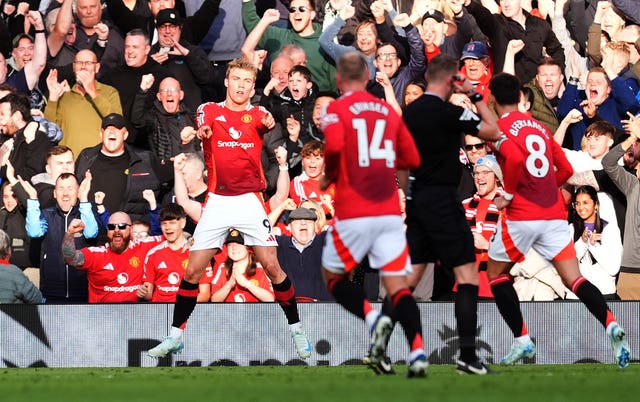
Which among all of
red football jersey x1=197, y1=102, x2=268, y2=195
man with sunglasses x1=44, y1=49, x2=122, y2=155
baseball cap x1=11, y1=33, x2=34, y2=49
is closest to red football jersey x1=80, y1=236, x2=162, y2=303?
red football jersey x1=197, y1=102, x2=268, y2=195

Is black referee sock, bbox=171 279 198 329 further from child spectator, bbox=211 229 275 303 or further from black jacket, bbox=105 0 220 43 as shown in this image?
black jacket, bbox=105 0 220 43

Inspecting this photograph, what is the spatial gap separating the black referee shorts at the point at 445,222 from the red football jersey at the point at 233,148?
2.62m

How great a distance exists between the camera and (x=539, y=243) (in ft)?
37.5

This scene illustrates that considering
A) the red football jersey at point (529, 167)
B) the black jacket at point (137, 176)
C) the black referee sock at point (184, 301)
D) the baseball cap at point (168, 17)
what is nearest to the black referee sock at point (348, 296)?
the red football jersey at point (529, 167)

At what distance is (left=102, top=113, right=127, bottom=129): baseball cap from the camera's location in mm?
15844

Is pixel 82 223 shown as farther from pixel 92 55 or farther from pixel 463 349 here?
pixel 463 349

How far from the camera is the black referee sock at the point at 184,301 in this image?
39.7ft

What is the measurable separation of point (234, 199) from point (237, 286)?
2435 millimetres

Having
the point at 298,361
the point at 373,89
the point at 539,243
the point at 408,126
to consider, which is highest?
the point at 373,89

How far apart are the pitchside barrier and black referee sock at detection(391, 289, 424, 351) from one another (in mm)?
4176

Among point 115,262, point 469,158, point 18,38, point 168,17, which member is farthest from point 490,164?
point 18,38

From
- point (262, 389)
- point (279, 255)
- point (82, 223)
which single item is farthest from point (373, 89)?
point (262, 389)

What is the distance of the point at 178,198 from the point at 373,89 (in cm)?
312

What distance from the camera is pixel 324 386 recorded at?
28.8 ft
